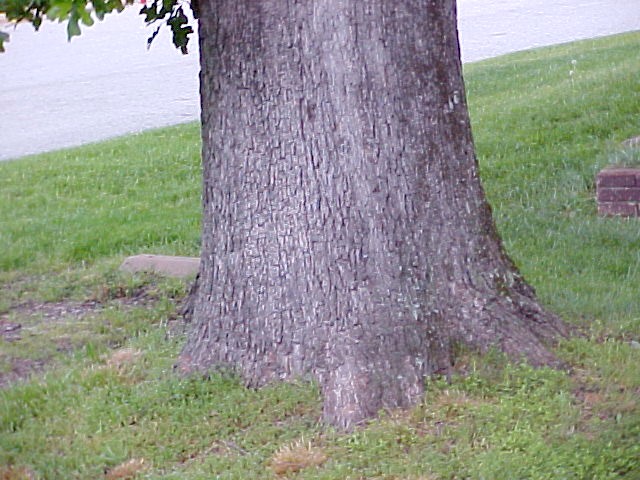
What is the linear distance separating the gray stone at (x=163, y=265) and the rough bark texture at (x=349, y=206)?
5.91 ft

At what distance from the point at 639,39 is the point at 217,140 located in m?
11.2

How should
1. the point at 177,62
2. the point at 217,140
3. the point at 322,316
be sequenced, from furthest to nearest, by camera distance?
the point at 177,62, the point at 217,140, the point at 322,316

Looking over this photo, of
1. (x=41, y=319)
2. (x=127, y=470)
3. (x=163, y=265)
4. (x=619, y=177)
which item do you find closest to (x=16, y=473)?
(x=127, y=470)

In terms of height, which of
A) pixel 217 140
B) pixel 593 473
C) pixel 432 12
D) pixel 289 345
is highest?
pixel 432 12

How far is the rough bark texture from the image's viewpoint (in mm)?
4094

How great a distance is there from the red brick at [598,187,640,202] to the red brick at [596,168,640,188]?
34 millimetres

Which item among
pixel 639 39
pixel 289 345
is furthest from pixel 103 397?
pixel 639 39

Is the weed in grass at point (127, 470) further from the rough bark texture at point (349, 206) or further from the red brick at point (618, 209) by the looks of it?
the red brick at point (618, 209)

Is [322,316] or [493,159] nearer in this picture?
[322,316]

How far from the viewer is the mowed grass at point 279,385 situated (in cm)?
377

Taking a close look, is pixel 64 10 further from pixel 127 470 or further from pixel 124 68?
pixel 124 68

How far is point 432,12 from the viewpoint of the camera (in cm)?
425

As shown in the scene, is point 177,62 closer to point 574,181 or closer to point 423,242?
point 574,181

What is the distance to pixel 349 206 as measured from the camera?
13.5ft
